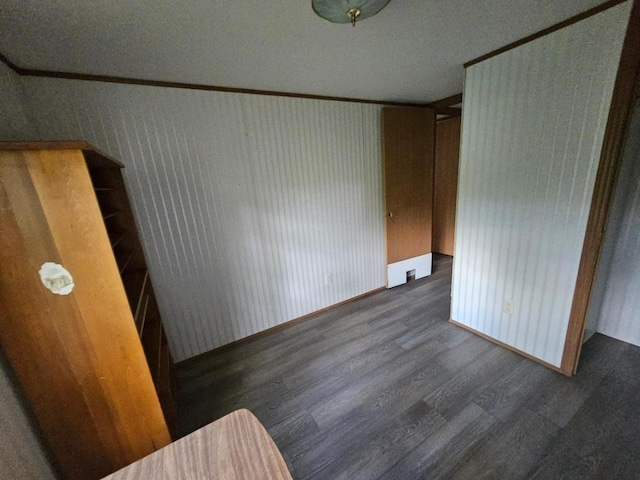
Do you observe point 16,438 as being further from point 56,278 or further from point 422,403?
point 422,403

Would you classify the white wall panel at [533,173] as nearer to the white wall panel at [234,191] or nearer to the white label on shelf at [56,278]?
the white wall panel at [234,191]

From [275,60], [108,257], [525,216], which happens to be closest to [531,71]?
[525,216]

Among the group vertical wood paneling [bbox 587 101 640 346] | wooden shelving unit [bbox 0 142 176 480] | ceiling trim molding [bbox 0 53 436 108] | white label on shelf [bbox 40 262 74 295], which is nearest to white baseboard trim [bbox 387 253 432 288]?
vertical wood paneling [bbox 587 101 640 346]

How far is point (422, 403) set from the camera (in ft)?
5.27

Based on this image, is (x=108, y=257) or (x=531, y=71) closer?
(x=108, y=257)

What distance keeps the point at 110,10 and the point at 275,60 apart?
85 cm

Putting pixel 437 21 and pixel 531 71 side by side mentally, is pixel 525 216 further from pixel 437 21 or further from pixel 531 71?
pixel 437 21

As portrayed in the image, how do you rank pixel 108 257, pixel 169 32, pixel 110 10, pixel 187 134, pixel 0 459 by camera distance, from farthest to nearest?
pixel 187 134, pixel 169 32, pixel 110 10, pixel 108 257, pixel 0 459

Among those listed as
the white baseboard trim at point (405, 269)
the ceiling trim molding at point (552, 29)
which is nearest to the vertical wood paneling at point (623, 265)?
the ceiling trim molding at point (552, 29)

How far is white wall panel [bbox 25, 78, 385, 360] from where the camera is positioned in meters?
1.73

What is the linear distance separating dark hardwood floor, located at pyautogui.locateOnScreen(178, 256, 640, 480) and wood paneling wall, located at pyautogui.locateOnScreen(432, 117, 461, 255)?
7.09 ft

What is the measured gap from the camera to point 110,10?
1066 millimetres

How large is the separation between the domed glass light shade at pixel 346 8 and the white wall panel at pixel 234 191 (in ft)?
3.76

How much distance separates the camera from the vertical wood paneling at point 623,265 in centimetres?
178
